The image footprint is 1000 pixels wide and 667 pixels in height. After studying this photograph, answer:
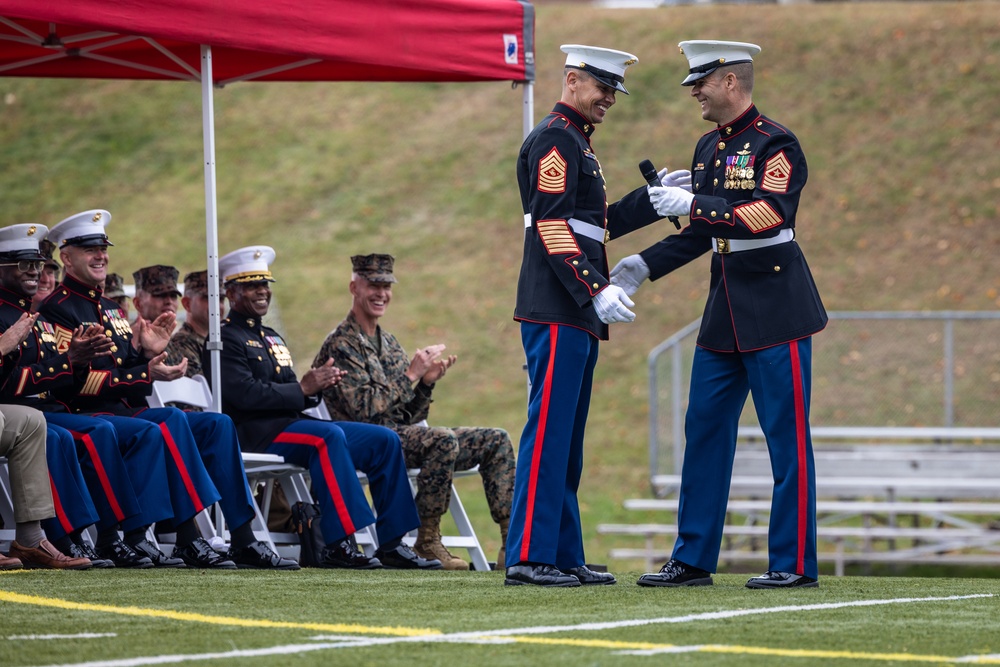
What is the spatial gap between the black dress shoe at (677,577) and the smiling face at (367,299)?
277 centimetres

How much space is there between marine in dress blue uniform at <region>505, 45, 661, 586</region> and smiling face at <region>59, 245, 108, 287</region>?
2.22 meters

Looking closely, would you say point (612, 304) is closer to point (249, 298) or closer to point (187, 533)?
point (187, 533)

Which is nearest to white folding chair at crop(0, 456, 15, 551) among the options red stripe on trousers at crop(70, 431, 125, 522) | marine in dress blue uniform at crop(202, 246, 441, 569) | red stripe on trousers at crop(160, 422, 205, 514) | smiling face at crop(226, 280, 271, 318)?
red stripe on trousers at crop(70, 431, 125, 522)

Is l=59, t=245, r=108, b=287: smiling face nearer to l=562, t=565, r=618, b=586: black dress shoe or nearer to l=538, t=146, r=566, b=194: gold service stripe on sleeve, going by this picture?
l=538, t=146, r=566, b=194: gold service stripe on sleeve

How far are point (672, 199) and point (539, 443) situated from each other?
101 cm

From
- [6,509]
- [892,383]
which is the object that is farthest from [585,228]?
[892,383]

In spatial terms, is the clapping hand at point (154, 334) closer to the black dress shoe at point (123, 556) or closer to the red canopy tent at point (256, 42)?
the red canopy tent at point (256, 42)

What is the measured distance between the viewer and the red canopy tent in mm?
6930

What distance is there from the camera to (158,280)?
820cm

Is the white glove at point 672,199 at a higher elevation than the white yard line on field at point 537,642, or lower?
higher

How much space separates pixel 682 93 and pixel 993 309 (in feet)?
24.2

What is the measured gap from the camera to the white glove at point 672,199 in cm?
568

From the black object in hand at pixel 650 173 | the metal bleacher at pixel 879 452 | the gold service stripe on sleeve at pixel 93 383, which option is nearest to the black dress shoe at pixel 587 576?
the black object in hand at pixel 650 173

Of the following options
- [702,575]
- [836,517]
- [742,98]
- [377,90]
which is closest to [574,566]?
[702,575]
